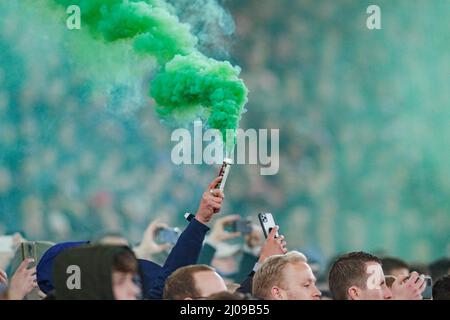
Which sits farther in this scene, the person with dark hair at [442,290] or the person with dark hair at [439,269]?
the person with dark hair at [439,269]

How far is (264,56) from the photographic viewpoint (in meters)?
7.88

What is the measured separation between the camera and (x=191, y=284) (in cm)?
356

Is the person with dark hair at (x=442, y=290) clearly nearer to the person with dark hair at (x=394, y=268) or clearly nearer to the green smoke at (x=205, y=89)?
the person with dark hair at (x=394, y=268)

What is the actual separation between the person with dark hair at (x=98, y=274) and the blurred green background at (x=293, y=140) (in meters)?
3.82

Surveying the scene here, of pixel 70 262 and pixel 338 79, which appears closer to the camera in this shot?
pixel 70 262

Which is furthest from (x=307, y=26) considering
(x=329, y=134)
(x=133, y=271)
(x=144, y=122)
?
(x=133, y=271)

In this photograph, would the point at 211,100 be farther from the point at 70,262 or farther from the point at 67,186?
the point at 67,186

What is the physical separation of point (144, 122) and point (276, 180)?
1.02m

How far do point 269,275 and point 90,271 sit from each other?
2.38ft

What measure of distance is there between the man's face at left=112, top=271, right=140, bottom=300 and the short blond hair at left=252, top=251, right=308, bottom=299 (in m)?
0.55

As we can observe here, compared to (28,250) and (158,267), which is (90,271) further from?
(28,250)

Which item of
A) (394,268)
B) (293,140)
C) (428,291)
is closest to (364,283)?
(428,291)

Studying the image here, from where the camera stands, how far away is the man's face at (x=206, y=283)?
11.7 feet

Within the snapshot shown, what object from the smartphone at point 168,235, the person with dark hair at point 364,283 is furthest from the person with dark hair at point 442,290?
the smartphone at point 168,235
